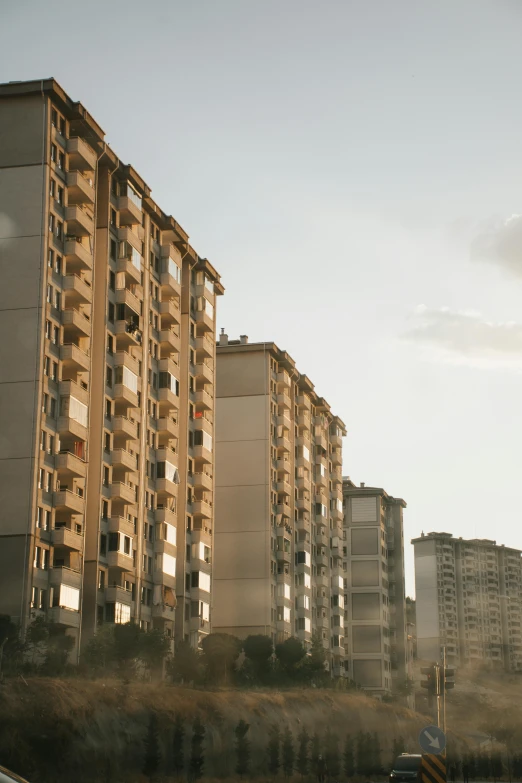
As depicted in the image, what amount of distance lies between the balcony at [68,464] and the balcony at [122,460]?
18.5 ft

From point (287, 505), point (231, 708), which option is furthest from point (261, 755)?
point (287, 505)

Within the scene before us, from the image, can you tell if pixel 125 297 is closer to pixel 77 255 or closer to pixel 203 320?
pixel 77 255

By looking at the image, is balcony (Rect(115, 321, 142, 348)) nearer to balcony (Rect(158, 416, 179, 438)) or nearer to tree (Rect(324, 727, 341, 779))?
balcony (Rect(158, 416, 179, 438))

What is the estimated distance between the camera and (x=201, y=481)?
8450 cm

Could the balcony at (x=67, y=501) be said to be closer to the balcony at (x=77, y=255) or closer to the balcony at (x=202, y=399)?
the balcony at (x=77, y=255)

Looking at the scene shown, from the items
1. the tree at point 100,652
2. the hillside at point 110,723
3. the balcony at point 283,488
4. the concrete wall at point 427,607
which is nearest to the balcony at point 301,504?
the balcony at point 283,488

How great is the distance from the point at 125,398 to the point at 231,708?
65.3ft

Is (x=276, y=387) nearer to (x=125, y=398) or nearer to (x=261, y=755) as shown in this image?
(x=125, y=398)

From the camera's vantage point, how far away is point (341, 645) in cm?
12294

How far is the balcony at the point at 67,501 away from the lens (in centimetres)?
6234

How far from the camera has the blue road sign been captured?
2539cm

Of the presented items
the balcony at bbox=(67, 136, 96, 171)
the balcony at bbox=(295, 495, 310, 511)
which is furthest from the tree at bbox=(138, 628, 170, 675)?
the balcony at bbox=(295, 495, 310, 511)

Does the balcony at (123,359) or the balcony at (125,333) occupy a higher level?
the balcony at (125,333)

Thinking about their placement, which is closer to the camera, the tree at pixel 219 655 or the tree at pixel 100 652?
the tree at pixel 100 652
